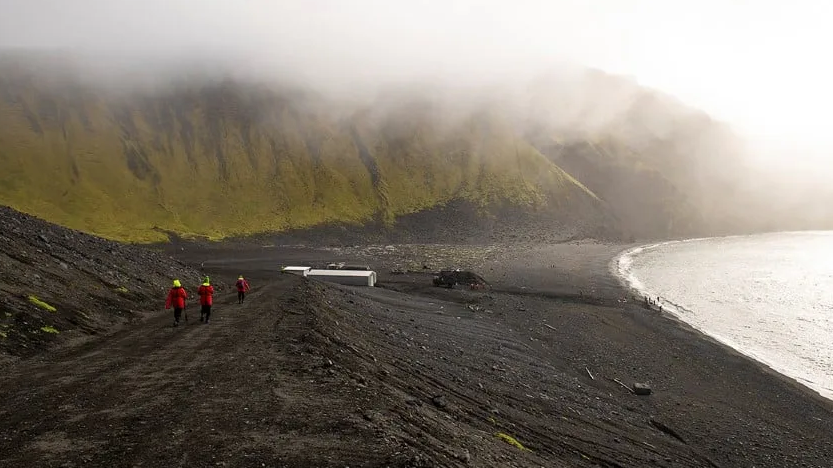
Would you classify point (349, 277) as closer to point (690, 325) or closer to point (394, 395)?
point (690, 325)

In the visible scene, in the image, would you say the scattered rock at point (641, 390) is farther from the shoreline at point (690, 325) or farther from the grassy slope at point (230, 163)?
the grassy slope at point (230, 163)

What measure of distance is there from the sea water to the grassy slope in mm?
48173

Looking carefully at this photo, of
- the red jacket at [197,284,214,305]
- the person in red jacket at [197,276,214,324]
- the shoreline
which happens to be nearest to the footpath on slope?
the person in red jacket at [197,276,214,324]

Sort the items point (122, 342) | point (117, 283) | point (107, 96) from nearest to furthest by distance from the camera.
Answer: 1. point (122, 342)
2. point (117, 283)
3. point (107, 96)

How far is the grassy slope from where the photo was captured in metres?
99.2

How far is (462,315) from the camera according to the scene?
125 ft

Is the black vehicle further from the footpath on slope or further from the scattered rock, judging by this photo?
the scattered rock

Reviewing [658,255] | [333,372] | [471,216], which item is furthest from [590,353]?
[471,216]

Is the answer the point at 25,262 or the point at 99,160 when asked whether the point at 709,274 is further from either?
the point at 99,160

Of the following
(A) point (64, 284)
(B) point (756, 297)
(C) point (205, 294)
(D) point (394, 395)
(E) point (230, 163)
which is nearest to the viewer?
(D) point (394, 395)

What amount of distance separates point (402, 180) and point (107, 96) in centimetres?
7733

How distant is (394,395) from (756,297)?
210 ft

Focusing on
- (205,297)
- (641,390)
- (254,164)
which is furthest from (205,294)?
(254,164)

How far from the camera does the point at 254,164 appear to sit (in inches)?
4811
